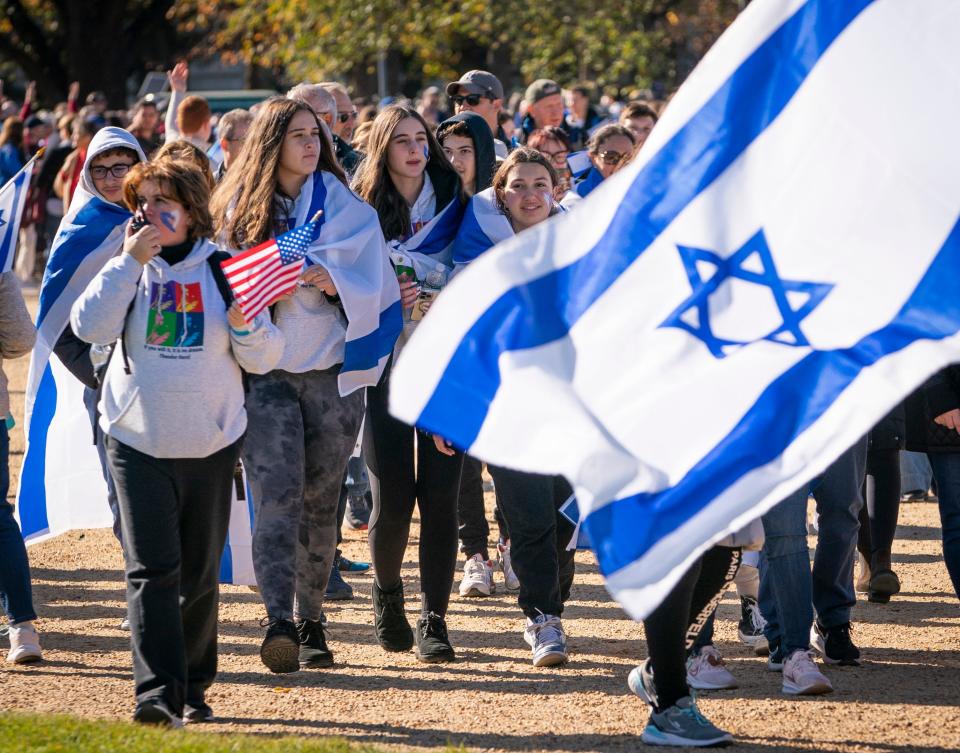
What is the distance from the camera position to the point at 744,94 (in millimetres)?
4652

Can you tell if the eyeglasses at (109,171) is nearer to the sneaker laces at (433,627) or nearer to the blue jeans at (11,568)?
the blue jeans at (11,568)

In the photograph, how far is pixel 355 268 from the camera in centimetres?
616

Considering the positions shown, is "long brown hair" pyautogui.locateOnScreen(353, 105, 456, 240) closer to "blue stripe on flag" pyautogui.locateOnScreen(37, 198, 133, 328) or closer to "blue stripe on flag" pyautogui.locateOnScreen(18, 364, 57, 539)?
"blue stripe on flag" pyautogui.locateOnScreen(37, 198, 133, 328)

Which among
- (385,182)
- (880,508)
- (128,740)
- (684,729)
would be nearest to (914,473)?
(880,508)

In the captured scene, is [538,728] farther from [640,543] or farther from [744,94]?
[744,94]

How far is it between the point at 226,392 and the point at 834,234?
216 cm

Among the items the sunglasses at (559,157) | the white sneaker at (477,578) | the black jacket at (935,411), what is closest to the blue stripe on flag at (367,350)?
the white sneaker at (477,578)

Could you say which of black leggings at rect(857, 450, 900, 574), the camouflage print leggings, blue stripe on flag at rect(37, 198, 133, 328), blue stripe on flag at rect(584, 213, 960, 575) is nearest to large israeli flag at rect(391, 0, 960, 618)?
blue stripe on flag at rect(584, 213, 960, 575)

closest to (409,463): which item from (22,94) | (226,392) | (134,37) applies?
(226,392)

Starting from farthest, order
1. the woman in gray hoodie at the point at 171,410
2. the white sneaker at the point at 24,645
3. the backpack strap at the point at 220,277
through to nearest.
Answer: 1. the white sneaker at the point at 24,645
2. the backpack strap at the point at 220,277
3. the woman in gray hoodie at the point at 171,410

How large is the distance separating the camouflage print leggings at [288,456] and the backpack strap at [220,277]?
0.62 metres

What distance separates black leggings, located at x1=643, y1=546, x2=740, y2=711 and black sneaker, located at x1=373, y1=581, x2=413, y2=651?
154 centimetres

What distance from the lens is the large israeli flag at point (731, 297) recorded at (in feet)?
14.3

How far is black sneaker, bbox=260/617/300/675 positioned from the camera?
605 cm
